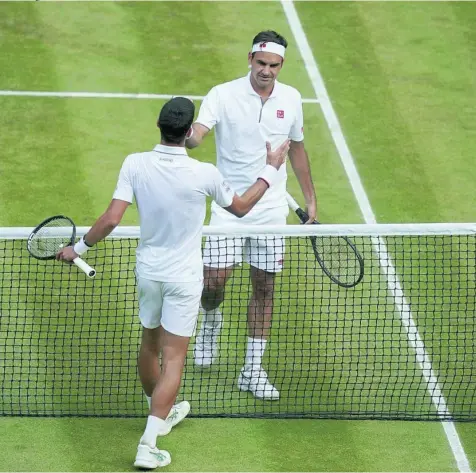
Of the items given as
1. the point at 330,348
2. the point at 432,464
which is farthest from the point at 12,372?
the point at 432,464

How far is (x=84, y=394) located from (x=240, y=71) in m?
6.40

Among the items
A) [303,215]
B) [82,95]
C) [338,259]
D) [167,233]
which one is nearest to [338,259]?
[338,259]

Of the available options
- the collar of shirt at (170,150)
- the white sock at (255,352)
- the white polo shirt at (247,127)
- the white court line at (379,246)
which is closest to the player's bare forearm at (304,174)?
the white polo shirt at (247,127)

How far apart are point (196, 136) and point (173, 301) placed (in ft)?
5.00

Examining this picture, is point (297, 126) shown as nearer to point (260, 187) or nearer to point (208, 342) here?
point (260, 187)

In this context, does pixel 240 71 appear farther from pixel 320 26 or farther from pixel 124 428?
pixel 124 428

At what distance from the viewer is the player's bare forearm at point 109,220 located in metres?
9.02

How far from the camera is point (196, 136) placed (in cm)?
1020

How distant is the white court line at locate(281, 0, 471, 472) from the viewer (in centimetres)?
1020

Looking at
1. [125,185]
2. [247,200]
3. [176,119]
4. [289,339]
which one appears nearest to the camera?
[176,119]

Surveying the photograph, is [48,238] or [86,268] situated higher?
[86,268]

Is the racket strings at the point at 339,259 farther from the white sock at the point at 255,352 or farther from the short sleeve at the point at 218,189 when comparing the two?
the short sleeve at the point at 218,189

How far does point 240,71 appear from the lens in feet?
51.8

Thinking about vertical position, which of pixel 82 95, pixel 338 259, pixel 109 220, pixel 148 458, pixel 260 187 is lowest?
pixel 82 95
